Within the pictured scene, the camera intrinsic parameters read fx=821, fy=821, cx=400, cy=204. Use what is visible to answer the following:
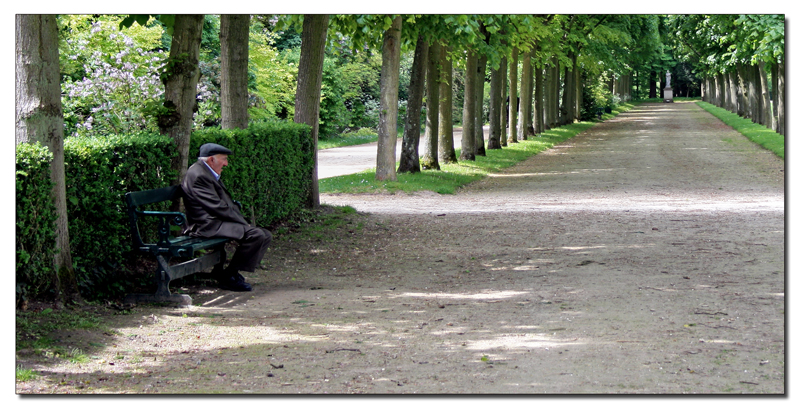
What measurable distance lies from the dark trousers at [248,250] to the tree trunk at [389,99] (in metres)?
9.59

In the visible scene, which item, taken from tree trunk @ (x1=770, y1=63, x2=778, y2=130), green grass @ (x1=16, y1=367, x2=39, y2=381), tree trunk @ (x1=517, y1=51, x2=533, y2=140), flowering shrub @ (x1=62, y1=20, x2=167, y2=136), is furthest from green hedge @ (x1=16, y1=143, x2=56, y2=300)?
tree trunk @ (x1=770, y1=63, x2=778, y2=130)

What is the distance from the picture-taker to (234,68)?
11648 mm

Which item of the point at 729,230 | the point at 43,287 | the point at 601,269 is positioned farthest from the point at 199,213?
the point at 729,230

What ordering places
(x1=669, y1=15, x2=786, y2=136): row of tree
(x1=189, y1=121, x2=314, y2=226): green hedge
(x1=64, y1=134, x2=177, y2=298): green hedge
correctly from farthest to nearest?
1. (x1=669, y1=15, x2=786, y2=136): row of tree
2. (x1=189, y1=121, x2=314, y2=226): green hedge
3. (x1=64, y1=134, x2=177, y2=298): green hedge

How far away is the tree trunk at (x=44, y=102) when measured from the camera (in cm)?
641

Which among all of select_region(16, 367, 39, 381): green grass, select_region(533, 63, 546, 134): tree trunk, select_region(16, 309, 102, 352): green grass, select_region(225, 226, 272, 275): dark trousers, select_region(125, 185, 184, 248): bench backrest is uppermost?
select_region(533, 63, 546, 134): tree trunk

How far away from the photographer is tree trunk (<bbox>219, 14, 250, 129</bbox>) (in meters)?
11.6

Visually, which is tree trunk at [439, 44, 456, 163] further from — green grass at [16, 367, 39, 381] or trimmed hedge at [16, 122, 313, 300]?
green grass at [16, 367, 39, 381]

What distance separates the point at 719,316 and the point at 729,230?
5320mm

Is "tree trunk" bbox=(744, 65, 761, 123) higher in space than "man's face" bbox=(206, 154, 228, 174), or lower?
higher

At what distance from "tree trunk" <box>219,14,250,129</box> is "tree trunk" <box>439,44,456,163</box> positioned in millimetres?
10685

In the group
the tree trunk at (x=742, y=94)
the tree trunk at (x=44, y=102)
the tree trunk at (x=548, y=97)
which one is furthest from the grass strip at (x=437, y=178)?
the tree trunk at (x=742, y=94)

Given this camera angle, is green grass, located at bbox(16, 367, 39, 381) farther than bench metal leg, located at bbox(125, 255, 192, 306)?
No

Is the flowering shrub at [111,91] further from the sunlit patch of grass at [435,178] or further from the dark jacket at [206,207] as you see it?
the dark jacket at [206,207]
